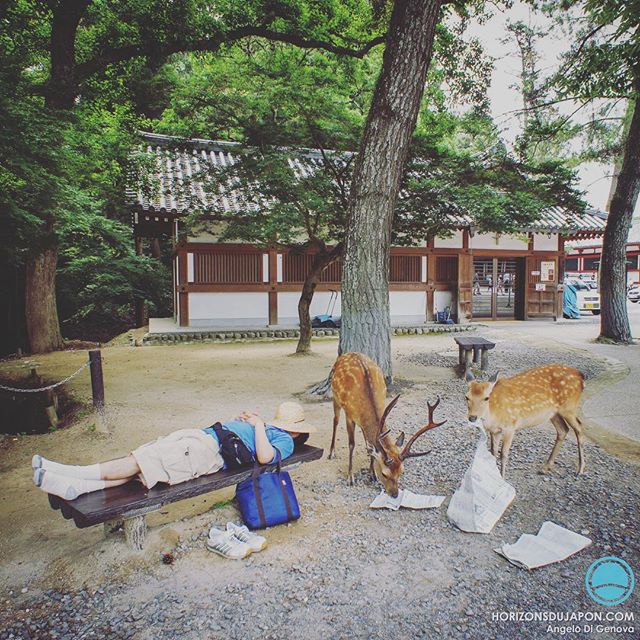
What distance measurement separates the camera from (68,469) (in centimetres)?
282

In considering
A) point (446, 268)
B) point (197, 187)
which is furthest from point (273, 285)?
point (446, 268)

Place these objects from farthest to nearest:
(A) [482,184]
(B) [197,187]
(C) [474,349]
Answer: (B) [197,187], (A) [482,184], (C) [474,349]

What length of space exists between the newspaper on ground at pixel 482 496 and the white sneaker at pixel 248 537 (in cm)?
127

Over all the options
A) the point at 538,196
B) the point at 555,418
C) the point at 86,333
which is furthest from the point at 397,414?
the point at 86,333

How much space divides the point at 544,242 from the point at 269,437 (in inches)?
624

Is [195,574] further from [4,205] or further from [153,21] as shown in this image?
[153,21]

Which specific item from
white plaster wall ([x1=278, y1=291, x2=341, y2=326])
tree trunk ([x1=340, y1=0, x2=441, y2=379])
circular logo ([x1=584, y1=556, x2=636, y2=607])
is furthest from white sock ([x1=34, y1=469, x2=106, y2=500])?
white plaster wall ([x1=278, y1=291, x2=341, y2=326])

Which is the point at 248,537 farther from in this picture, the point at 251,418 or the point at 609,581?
the point at 609,581

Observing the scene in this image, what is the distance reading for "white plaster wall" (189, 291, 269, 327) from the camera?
1313 centimetres

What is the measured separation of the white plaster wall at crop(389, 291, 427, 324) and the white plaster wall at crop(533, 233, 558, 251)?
458cm

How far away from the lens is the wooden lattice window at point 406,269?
15039 mm

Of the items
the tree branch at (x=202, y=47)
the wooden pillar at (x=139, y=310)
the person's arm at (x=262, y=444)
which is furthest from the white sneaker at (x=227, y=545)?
the wooden pillar at (x=139, y=310)

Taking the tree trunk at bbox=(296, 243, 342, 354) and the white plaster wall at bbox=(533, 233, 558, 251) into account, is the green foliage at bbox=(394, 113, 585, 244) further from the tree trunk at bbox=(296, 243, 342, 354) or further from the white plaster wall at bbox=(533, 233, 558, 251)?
the white plaster wall at bbox=(533, 233, 558, 251)

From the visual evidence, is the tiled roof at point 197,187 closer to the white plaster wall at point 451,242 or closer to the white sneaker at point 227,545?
the white plaster wall at point 451,242
